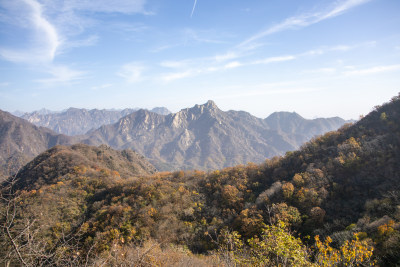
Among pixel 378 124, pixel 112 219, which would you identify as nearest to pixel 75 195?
pixel 112 219

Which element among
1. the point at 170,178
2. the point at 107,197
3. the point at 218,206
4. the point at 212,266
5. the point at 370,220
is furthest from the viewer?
the point at 170,178

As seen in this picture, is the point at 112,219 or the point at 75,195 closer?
the point at 112,219

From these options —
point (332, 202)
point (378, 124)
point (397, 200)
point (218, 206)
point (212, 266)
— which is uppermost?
point (378, 124)

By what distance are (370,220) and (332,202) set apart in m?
7.71

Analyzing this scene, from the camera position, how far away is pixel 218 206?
41781 millimetres

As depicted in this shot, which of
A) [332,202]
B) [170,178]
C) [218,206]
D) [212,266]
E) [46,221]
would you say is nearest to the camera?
[212,266]

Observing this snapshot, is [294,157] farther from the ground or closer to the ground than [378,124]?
closer to the ground

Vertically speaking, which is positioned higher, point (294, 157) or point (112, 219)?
point (294, 157)

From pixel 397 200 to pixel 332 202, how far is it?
833cm

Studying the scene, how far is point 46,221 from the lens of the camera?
118 ft

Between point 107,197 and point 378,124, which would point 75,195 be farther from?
point 378,124

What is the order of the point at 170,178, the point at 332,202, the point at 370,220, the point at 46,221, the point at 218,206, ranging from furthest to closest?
the point at 170,178 → the point at 218,206 → the point at 46,221 → the point at 332,202 → the point at 370,220

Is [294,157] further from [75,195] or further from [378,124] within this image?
[75,195]

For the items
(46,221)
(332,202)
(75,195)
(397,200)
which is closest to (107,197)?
(75,195)
